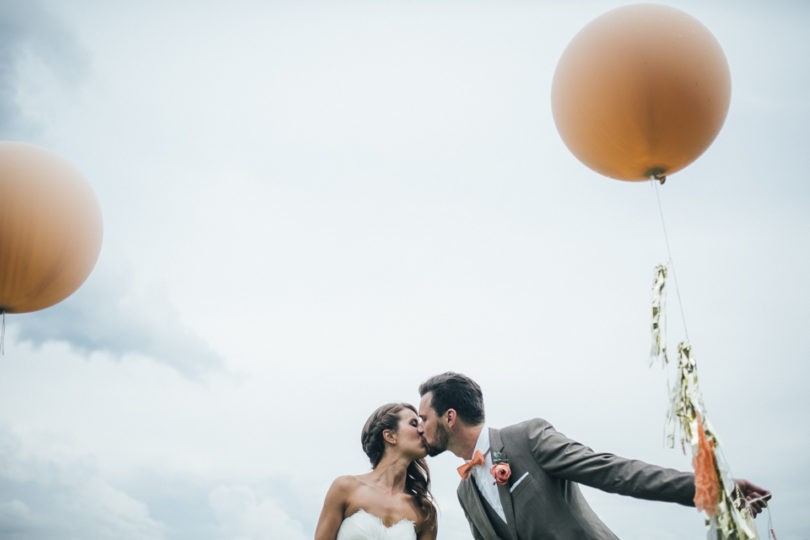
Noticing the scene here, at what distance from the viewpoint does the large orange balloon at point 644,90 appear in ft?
12.4

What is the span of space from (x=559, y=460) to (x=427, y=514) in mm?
2043

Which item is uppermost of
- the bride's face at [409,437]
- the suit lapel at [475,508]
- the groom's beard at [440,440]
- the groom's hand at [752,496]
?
the bride's face at [409,437]

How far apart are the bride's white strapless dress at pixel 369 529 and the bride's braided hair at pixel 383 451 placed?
0.44 metres

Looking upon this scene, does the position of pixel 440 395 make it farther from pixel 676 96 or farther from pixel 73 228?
pixel 73 228

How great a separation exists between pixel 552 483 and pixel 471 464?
67 centimetres

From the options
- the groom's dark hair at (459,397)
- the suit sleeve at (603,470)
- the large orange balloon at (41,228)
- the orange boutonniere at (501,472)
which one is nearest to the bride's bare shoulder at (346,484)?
the groom's dark hair at (459,397)

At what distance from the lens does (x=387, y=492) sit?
221 inches

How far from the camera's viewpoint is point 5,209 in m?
4.62

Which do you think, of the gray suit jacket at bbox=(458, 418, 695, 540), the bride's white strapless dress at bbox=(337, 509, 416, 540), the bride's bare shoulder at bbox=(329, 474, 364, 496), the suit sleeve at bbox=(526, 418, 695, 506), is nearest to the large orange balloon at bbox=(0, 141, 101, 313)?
the bride's bare shoulder at bbox=(329, 474, 364, 496)

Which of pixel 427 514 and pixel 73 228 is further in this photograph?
pixel 427 514

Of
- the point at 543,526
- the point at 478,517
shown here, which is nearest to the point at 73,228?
the point at 478,517

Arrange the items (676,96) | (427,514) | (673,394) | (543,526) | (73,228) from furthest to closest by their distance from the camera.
Result: (427,514) → (73,228) → (543,526) → (676,96) → (673,394)

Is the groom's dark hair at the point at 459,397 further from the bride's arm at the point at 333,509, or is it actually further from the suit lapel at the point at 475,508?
the bride's arm at the point at 333,509

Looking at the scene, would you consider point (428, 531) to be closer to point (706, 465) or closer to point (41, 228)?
point (706, 465)
